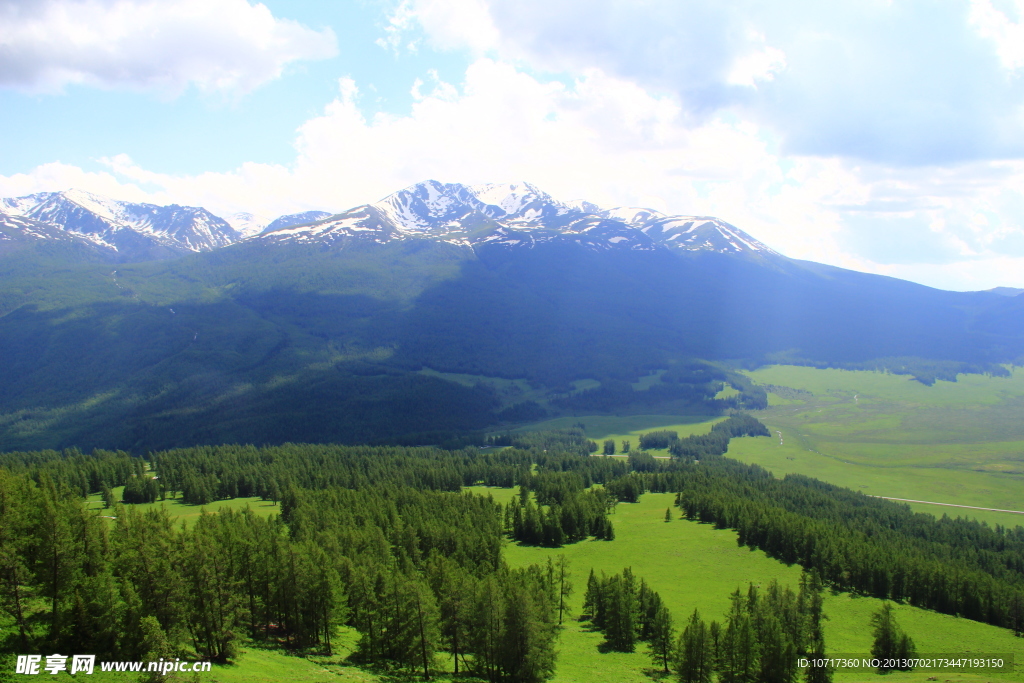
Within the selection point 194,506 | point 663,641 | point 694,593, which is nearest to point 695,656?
point 663,641

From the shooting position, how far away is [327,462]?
157 m

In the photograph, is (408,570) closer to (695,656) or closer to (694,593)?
(695,656)

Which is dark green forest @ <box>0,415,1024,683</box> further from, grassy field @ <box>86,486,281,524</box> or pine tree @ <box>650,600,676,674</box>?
grassy field @ <box>86,486,281,524</box>

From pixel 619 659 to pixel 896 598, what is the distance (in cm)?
5677

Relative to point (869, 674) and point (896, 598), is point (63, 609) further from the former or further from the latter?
point (896, 598)

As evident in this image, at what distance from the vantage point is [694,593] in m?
90.4

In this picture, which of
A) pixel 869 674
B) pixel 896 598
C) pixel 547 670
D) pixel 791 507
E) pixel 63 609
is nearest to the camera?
pixel 63 609

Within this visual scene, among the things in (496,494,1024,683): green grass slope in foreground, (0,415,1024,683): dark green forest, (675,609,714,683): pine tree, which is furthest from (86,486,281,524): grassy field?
(675,609,714,683): pine tree

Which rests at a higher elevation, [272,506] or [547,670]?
[547,670]

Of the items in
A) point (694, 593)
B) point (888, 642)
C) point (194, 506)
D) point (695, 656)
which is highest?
point (695, 656)

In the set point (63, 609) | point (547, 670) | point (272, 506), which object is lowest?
point (272, 506)

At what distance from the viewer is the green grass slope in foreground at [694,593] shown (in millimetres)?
65750

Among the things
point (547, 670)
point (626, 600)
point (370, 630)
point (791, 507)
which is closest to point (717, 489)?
point (791, 507)

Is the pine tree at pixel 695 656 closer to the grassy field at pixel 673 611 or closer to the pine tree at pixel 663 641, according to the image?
the pine tree at pixel 663 641
